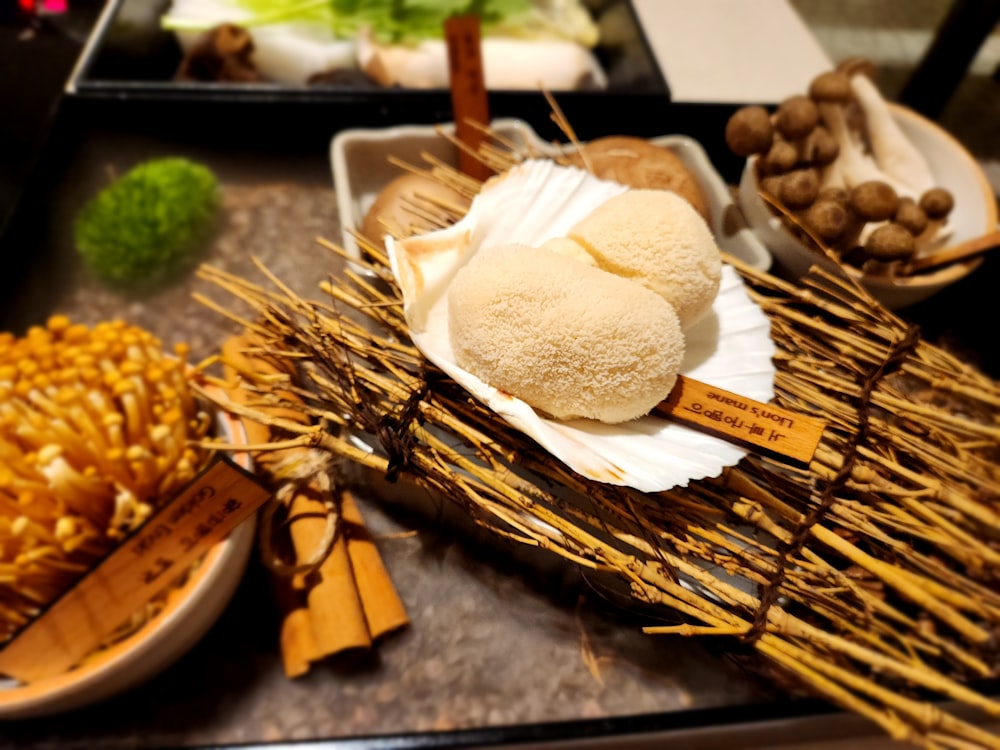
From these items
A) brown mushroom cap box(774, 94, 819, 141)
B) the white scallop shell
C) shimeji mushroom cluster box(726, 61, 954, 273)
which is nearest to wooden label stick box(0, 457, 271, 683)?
the white scallop shell

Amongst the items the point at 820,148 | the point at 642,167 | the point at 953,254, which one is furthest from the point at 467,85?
the point at 953,254

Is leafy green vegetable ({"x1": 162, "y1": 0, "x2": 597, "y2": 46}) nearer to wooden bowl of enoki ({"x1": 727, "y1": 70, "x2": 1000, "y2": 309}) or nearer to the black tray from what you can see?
the black tray

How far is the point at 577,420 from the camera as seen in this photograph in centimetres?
67

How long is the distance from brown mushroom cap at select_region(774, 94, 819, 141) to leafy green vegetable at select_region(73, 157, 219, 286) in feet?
3.02

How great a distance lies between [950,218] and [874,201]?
291 mm

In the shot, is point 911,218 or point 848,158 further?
point 848,158

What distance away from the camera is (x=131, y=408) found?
63 centimetres

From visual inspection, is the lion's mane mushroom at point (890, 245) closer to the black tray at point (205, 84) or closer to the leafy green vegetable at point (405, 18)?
the black tray at point (205, 84)

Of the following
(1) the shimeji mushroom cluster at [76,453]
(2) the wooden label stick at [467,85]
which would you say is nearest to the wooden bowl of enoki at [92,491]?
(1) the shimeji mushroom cluster at [76,453]

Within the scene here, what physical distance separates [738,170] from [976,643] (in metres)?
0.88

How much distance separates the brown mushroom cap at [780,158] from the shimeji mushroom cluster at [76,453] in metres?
0.82

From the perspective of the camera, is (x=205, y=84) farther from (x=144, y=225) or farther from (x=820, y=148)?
(x=820, y=148)

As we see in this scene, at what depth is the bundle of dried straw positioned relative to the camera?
1.85 ft

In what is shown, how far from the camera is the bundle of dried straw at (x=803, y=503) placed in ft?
1.85
